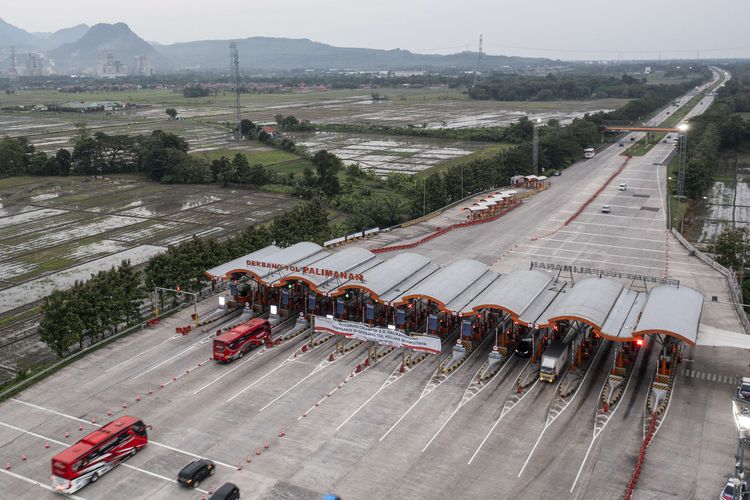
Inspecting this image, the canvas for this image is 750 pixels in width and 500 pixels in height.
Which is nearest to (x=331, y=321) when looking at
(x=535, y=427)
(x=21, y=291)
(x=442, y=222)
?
(x=535, y=427)

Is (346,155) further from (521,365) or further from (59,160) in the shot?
(521,365)

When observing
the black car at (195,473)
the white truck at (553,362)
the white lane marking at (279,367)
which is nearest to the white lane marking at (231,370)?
the white lane marking at (279,367)

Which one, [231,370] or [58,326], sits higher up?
[58,326]

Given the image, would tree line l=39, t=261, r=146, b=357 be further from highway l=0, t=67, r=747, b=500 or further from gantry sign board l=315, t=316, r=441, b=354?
gantry sign board l=315, t=316, r=441, b=354

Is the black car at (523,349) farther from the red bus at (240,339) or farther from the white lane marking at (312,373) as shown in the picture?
the red bus at (240,339)

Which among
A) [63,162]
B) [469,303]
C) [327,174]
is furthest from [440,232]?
[63,162]

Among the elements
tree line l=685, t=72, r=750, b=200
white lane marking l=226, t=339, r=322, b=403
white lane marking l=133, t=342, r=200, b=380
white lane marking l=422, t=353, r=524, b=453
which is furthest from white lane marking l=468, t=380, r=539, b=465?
tree line l=685, t=72, r=750, b=200

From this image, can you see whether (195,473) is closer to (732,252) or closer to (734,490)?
(734,490)
